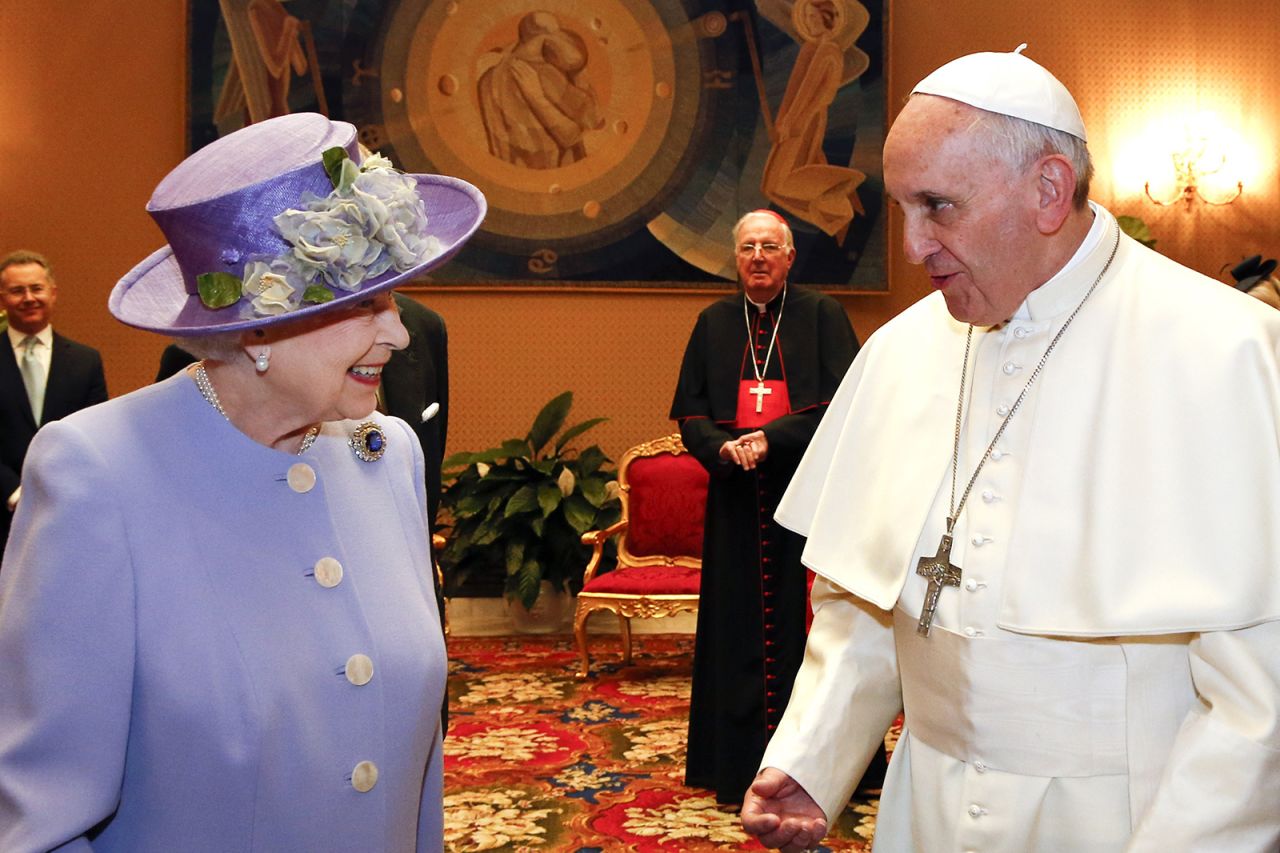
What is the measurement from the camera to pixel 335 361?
1771mm

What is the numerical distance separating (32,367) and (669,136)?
4443 mm

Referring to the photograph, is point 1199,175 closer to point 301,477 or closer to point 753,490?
point 753,490

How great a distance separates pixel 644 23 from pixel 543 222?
1.57m

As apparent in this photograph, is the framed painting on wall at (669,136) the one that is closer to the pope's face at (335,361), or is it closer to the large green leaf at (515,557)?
the large green leaf at (515,557)

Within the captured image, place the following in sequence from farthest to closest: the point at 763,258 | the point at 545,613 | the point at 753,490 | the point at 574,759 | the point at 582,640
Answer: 1. the point at 545,613
2. the point at 582,640
3. the point at 574,759
4. the point at 763,258
5. the point at 753,490

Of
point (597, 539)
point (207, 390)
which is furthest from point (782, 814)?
point (597, 539)

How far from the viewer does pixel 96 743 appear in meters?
1.54

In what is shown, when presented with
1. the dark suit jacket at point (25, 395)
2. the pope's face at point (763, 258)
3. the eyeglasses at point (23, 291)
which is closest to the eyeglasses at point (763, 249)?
the pope's face at point (763, 258)

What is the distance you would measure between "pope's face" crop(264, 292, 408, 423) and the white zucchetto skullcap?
964mm

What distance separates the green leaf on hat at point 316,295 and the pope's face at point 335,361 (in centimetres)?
8

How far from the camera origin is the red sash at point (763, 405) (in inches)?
217

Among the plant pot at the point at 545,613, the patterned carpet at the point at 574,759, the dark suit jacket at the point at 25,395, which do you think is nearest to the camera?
the patterned carpet at the point at 574,759

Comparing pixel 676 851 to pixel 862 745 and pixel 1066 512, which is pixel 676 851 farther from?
pixel 1066 512

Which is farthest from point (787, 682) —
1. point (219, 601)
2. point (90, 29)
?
point (90, 29)
